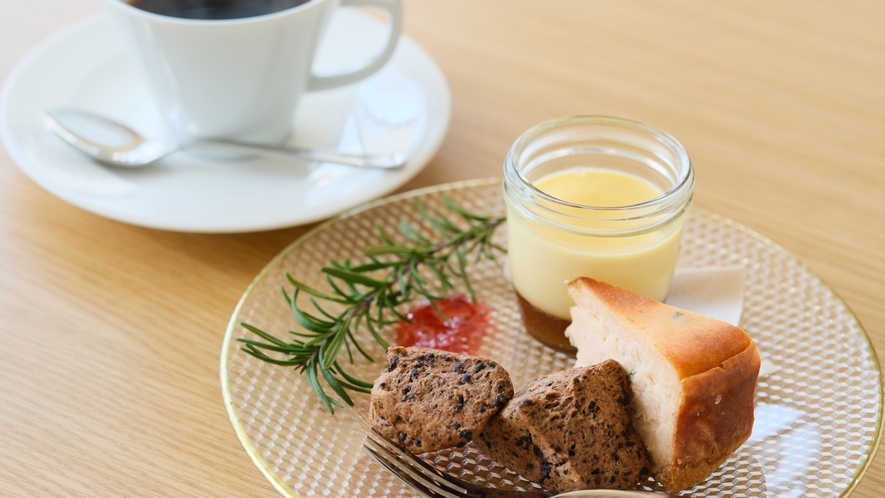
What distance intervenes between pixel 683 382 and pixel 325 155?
2.43 feet

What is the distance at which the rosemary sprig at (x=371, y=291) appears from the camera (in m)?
1.06

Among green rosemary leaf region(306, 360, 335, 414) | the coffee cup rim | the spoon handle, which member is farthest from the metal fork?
the coffee cup rim

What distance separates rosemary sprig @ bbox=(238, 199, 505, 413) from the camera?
106 centimetres

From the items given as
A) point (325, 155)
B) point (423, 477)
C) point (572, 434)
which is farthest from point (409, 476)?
point (325, 155)

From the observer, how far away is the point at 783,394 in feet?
3.51

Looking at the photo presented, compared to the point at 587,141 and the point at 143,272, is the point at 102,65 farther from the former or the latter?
the point at 587,141

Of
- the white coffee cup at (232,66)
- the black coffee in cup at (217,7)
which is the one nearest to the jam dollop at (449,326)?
the white coffee cup at (232,66)

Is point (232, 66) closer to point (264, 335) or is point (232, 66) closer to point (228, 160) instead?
point (228, 160)

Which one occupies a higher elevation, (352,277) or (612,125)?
(612,125)

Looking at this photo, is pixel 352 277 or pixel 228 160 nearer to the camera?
pixel 352 277

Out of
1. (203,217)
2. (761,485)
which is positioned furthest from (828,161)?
(203,217)

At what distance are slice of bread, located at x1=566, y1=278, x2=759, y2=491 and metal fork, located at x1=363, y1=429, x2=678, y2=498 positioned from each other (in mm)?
143

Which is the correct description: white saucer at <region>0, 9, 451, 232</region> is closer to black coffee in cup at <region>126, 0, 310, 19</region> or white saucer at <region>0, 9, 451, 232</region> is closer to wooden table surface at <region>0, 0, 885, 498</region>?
wooden table surface at <region>0, 0, 885, 498</region>

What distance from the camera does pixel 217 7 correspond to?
1.44 metres
